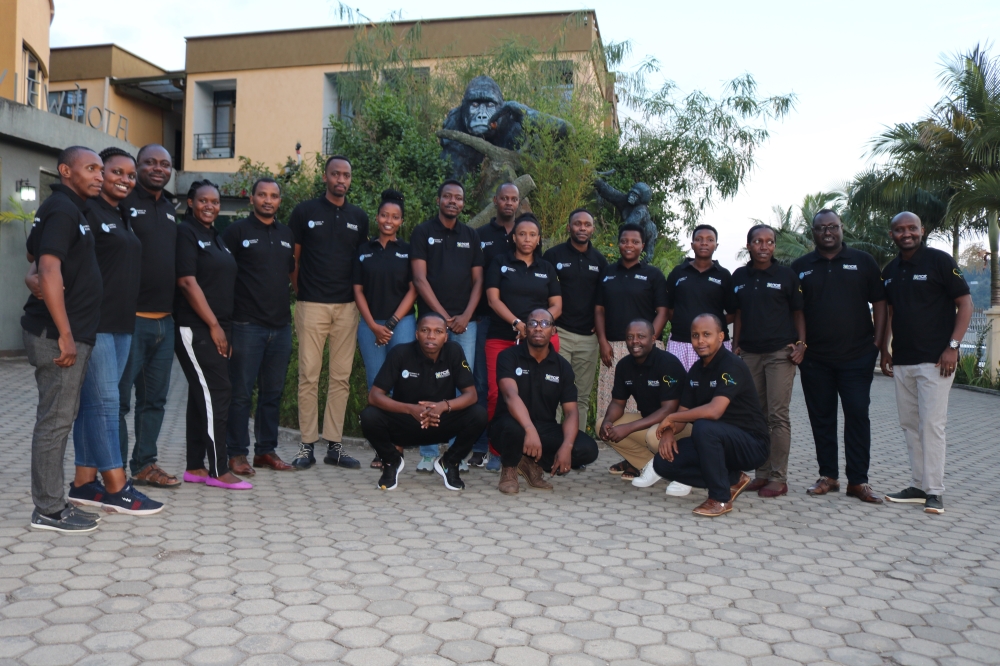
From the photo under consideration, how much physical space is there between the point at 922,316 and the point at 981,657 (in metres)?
3.16

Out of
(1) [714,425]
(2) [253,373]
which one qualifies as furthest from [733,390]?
(2) [253,373]

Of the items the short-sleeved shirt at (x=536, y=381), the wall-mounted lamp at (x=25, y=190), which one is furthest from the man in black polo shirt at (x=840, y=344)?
the wall-mounted lamp at (x=25, y=190)

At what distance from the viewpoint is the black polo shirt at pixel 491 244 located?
6855 mm

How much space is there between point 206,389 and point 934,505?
16.6 feet

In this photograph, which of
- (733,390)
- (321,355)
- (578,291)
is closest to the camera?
(733,390)

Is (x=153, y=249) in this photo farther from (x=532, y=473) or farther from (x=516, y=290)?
(x=532, y=473)

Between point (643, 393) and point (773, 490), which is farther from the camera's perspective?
point (643, 393)

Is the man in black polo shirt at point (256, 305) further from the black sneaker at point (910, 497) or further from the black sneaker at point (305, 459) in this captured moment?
the black sneaker at point (910, 497)

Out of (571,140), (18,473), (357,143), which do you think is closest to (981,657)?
(18,473)

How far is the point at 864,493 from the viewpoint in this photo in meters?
6.03

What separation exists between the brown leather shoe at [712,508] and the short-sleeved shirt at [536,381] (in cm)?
121

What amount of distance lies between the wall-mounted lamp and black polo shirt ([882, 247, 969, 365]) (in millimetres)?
15051

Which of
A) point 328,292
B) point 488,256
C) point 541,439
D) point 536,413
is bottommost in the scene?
point 541,439

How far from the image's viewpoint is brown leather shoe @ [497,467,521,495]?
593 cm
